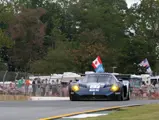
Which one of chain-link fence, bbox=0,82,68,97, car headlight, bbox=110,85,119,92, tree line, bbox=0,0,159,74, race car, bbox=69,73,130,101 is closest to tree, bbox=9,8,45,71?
tree line, bbox=0,0,159,74

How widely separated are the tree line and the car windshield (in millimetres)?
49942

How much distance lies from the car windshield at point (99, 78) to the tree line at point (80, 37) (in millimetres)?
49942

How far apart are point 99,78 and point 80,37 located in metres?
63.0

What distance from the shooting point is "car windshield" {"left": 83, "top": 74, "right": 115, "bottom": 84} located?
23.3 metres

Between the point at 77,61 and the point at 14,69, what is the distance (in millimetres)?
17709

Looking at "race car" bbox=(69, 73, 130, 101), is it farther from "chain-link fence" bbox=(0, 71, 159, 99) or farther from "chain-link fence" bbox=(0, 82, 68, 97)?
"chain-link fence" bbox=(0, 82, 68, 97)

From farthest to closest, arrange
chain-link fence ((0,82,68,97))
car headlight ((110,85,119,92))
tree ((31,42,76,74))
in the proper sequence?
1. tree ((31,42,76,74))
2. chain-link fence ((0,82,68,97))
3. car headlight ((110,85,119,92))

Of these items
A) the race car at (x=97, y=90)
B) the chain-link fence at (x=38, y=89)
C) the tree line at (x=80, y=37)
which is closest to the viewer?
the race car at (x=97, y=90)

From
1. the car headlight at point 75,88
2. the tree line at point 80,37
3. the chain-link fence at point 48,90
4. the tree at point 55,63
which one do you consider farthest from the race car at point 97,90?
the tree line at point 80,37

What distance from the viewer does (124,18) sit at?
94.5 metres

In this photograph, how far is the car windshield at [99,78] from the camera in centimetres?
2328

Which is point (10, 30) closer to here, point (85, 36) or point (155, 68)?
point (85, 36)

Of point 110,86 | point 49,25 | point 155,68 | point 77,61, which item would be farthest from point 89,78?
point 49,25

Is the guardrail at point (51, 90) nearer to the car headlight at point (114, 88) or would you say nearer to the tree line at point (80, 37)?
the car headlight at point (114, 88)
